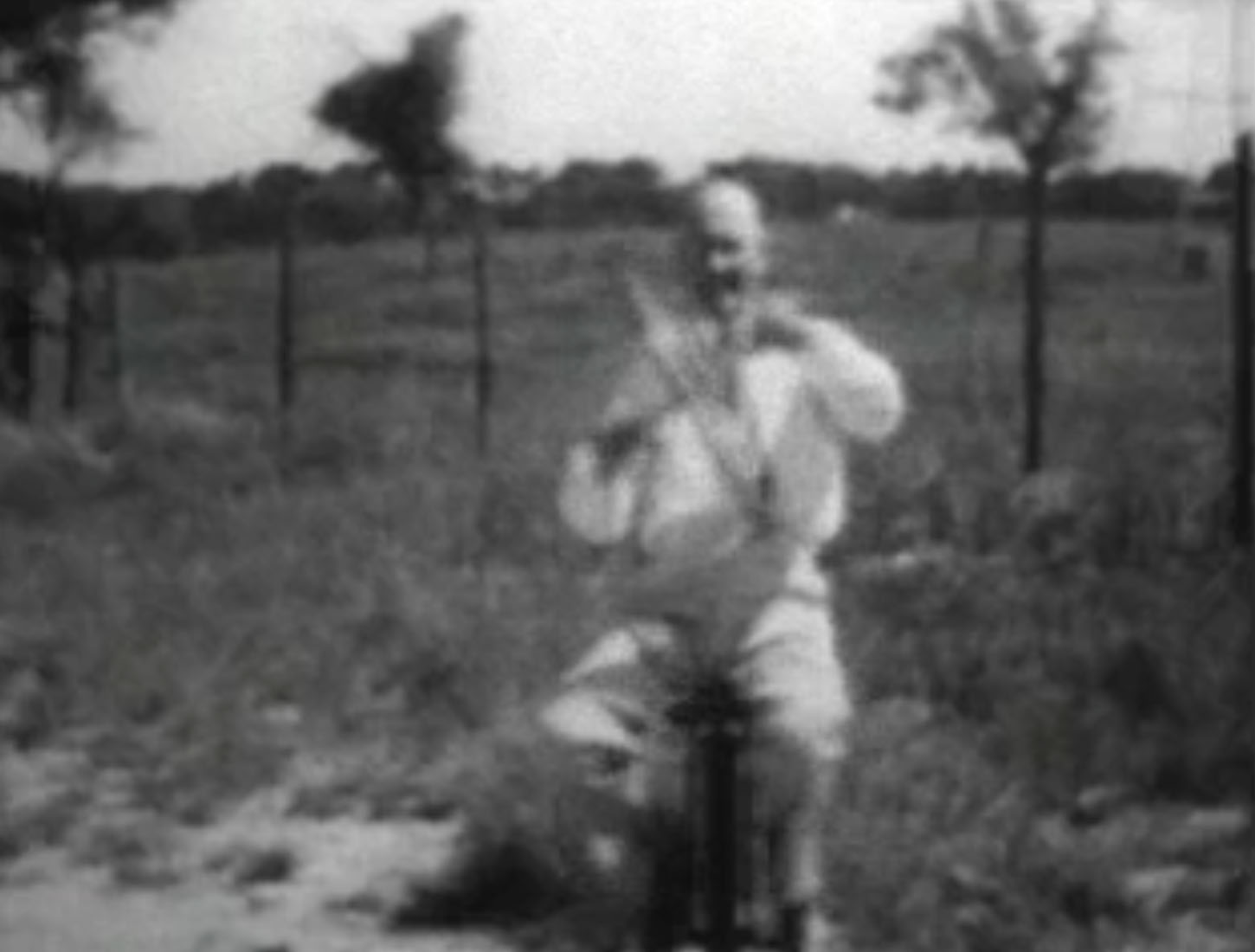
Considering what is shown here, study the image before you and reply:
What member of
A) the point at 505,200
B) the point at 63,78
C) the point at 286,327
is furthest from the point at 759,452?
the point at 63,78

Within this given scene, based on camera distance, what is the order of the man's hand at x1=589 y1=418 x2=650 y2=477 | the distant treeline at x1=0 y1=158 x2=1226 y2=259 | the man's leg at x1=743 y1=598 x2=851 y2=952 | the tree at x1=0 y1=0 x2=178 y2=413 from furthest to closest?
1. the tree at x1=0 y1=0 x2=178 y2=413
2. the distant treeline at x1=0 y1=158 x2=1226 y2=259
3. the man's hand at x1=589 y1=418 x2=650 y2=477
4. the man's leg at x1=743 y1=598 x2=851 y2=952

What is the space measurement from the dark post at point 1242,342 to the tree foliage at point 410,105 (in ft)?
5.55

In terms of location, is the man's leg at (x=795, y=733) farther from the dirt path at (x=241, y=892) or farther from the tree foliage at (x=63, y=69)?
the tree foliage at (x=63, y=69)

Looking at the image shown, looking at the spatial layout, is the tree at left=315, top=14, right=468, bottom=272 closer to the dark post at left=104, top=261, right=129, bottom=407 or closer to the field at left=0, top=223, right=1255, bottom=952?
the field at left=0, top=223, right=1255, bottom=952

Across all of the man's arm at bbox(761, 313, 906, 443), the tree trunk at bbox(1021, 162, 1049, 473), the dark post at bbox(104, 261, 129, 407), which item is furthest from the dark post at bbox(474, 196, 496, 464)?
the tree trunk at bbox(1021, 162, 1049, 473)

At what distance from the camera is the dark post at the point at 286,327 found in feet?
17.5

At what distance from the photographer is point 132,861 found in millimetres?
5273

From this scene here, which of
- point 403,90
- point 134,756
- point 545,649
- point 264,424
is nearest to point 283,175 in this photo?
point 403,90

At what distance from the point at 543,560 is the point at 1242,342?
1.61 meters

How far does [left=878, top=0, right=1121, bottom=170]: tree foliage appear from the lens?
4887 mm

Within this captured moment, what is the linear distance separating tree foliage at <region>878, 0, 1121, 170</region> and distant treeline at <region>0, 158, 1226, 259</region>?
0.09m

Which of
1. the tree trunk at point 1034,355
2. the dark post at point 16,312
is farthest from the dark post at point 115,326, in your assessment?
the tree trunk at point 1034,355

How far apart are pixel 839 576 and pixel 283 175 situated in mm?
1416

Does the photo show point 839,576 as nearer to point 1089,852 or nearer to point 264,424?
point 1089,852
